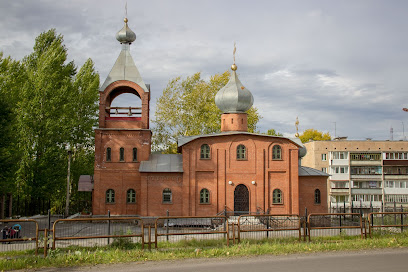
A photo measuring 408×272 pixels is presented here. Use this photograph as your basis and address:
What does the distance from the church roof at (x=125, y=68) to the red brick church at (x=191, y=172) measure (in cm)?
7

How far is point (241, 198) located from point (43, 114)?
1522 centimetres

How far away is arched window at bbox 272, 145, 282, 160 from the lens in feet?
86.1

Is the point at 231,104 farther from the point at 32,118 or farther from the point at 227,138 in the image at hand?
the point at 32,118

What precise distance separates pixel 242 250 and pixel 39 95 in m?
22.1

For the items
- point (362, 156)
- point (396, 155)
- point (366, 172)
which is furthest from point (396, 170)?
point (362, 156)

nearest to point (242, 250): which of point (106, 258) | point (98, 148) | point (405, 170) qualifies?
point (106, 258)

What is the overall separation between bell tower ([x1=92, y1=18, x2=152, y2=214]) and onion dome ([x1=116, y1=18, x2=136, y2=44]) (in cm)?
268

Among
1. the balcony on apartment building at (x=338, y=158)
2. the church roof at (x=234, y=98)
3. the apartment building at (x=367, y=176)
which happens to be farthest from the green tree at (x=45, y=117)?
the apartment building at (x=367, y=176)

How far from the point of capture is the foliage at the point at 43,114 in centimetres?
2836

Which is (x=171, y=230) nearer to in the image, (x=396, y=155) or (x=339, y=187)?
(x=339, y=187)

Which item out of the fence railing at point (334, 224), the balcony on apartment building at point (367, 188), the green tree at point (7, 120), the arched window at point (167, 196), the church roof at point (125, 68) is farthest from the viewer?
the balcony on apartment building at point (367, 188)

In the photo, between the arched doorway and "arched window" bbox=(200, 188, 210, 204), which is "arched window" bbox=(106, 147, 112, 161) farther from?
the arched doorway

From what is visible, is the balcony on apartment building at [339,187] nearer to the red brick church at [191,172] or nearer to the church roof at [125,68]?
the red brick church at [191,172]

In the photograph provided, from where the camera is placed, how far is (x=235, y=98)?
92.4 feet
